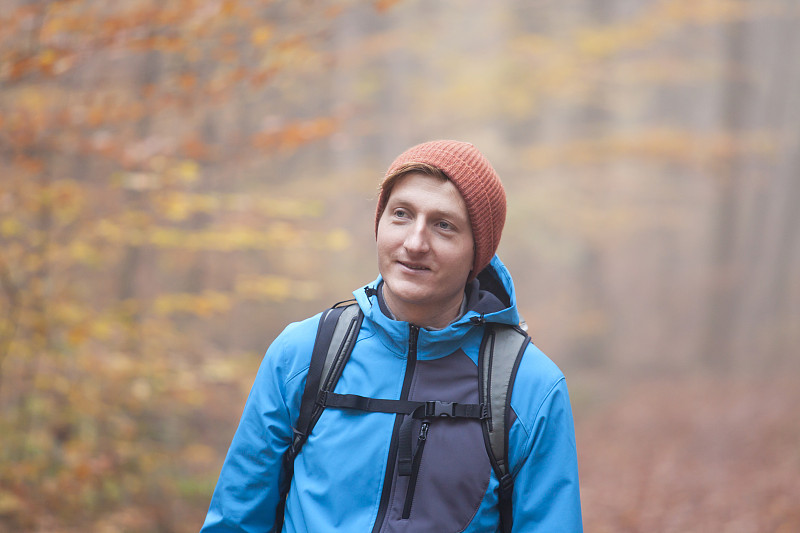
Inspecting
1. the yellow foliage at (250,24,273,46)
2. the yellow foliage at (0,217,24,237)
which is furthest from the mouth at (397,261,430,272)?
the yellow foliage at (0,217,24,237)

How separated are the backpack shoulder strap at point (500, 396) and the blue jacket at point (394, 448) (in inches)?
0.9

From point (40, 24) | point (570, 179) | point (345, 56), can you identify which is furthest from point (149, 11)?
point (570, 179)

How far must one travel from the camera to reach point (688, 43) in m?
14.2

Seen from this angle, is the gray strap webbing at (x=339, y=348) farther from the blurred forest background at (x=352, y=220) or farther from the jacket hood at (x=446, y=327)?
the blurred forest background at (x=352, y=220)

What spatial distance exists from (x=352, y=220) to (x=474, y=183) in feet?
37.5

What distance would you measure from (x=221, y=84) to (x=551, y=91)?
8.67 m

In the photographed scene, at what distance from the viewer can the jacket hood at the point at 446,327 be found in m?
2.02

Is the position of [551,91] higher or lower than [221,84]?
higher

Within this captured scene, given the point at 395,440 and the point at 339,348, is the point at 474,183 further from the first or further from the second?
the point at 395,440

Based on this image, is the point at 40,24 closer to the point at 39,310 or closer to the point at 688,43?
the point at 39,310

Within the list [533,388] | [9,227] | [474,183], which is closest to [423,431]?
[533,388]

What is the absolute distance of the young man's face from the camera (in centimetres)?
199

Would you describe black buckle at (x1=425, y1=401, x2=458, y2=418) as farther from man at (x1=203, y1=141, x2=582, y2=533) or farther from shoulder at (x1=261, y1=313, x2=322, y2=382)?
shoulder at (x1=261, y1=313, x2=322, y2=382)

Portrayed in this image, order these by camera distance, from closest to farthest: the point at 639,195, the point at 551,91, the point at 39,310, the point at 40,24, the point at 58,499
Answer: the point at 40,24 < the point at 58,499 < the point at 39,310 < the point at 551,91 < the point at 639,195
